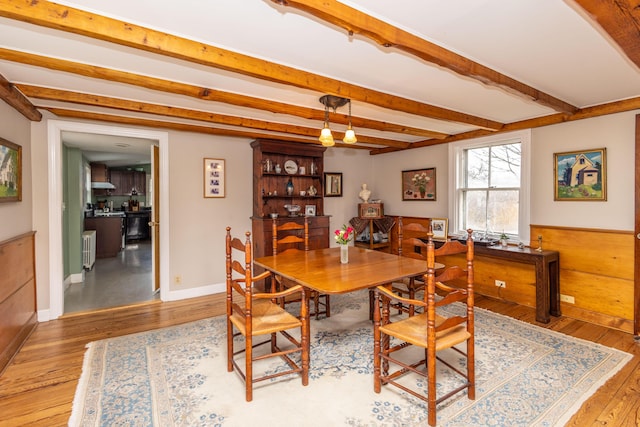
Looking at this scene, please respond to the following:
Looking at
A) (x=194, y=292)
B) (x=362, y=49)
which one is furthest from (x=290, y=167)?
(x=362, y=49)

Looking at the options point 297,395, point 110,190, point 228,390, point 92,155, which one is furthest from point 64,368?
point 110,190

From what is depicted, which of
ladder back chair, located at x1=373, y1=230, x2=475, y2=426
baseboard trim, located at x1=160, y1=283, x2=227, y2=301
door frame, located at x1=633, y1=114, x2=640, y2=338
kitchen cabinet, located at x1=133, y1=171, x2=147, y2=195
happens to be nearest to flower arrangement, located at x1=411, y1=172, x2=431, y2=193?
door frame, located at x1=633, y1=114, x2=640, y2=338

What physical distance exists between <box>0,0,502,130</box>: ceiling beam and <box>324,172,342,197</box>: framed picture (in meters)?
2.75

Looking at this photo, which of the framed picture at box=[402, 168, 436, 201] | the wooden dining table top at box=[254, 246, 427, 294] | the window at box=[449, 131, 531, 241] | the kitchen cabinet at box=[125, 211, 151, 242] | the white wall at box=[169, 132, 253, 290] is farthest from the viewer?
the kitchen cabinet at box=[125, 211, 151, 242]

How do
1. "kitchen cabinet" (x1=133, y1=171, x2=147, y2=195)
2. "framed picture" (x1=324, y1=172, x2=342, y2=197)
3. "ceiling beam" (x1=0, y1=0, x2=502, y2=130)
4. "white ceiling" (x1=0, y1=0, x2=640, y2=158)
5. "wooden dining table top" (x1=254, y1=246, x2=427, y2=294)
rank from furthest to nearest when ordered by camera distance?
"kitchen cabinet" (x1=133, y1=171, x2=147, y2=195) → "framed picture" (x1=324, y1=172, x2=342, y2=197) → "wooden dining table top" (x1=254, y1=246, x2=427, y2=294) → "white ceiling" (x1=0, y1=0, x2=640, y2=158) → "ceiling beam" (x1=0, y1=0, x2=502, y2=130)

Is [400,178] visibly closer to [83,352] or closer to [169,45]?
[169,45]

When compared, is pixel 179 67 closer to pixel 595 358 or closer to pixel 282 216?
pixel 282 216

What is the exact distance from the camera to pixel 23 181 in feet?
10.5

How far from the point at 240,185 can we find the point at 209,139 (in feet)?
2.46

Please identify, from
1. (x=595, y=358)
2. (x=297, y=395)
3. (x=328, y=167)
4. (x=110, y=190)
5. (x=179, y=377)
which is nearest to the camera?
(x=297, y=395)

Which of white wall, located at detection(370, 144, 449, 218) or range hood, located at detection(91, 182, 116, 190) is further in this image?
range hood, located at detection(91, 182, 116, 190)

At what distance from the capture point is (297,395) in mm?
2191

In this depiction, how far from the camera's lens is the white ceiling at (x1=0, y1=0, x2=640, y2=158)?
1646 millimetres

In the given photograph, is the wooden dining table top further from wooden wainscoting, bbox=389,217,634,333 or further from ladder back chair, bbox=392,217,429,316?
wooden wainscoting, bbox=389,217,634,333
